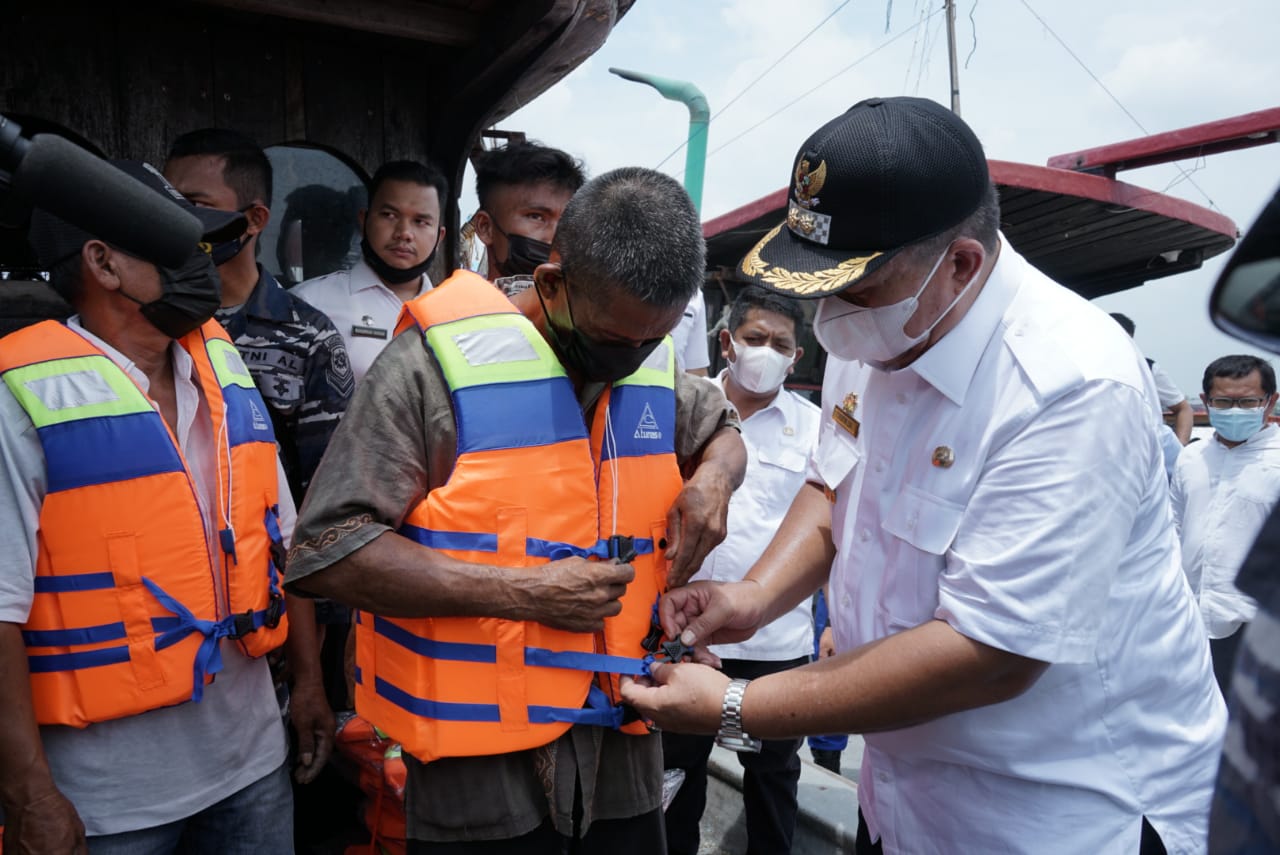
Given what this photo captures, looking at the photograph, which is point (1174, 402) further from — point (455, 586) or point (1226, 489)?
point (455, 586)

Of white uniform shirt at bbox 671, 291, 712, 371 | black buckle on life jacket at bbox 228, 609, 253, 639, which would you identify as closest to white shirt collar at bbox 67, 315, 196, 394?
black buckle on life jacket at bbox 228, 609, 253, 639

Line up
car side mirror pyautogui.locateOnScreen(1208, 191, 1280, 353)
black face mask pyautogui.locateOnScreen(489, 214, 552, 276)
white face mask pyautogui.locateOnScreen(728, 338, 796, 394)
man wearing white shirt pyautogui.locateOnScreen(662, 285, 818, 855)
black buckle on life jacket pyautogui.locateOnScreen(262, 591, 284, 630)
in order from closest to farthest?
car side mirror pyautogui.locateOnScreen(1208, 191, 1280, 353), black buckle on life jacket pyautogui.locateOnScreen(262, 591, 284, 630), black face mask pyautogui.locateOnScreen(489, 214, 552, 276), man wearing white shirt pyautogui.locateOnScreen(662, 285, 818, 855), white face mask pyautogui.locateOnScreen(728, 338, 796, 394)

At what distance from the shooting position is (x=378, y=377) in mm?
1871

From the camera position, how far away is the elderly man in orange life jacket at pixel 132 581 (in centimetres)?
190

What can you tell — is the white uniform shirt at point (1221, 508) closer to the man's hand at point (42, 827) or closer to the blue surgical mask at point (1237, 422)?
the blue surgical mask at point (1237, 422)

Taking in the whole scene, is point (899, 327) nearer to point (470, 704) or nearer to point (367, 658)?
point (470, 704)

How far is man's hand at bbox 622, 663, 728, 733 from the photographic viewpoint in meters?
1.84

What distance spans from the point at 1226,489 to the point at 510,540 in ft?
17.5

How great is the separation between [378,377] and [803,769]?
371 cm

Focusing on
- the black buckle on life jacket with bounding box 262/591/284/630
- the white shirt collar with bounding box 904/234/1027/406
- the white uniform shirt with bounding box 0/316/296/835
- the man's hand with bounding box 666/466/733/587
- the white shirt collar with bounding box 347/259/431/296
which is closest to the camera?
the white shirt collar with bounding box 904/234/1027/406

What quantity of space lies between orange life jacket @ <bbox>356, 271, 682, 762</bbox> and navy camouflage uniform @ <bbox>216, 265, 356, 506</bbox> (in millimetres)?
1231

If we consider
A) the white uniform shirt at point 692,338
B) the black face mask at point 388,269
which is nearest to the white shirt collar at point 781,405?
the white uniform shirt at point 692,338

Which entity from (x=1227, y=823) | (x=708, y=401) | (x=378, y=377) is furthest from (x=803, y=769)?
(x=1227, y=823)

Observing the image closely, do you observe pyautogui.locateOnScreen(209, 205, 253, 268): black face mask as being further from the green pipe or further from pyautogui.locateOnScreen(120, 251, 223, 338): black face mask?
the green pipe
